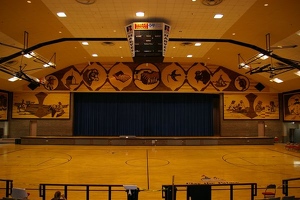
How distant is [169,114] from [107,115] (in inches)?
237

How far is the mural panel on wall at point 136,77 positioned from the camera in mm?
24094

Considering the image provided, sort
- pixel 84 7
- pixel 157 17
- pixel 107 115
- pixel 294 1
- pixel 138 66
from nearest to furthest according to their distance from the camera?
pixel 294 1 < pixel 84 7 < pixel 157 17 < pixel 138 66 < pixel 107 115

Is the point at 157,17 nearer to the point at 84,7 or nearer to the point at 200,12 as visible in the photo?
the point at 200,12

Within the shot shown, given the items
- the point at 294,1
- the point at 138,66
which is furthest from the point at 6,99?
the point at 294,1

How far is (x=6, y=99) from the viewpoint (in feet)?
79.5

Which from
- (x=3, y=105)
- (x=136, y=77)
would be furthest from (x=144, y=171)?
(x=3, y=105)

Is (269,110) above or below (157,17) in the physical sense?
below

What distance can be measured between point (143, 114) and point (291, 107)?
1312cm

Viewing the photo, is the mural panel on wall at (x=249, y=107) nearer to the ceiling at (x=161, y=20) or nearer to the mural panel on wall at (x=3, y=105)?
the ceiling at (x=161, y=20)

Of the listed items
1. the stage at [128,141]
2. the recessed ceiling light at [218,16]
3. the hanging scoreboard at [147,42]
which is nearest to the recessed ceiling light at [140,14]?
the hanging scoreboard at [147,42]

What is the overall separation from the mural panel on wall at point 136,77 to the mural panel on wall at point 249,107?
1.80m

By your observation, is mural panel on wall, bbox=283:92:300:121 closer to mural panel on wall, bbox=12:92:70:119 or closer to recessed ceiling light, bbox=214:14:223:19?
recessed ceiling light, bbox=214:14:223:19

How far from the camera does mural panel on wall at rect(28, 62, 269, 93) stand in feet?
79.0

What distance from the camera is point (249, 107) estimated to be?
81.0 feet
